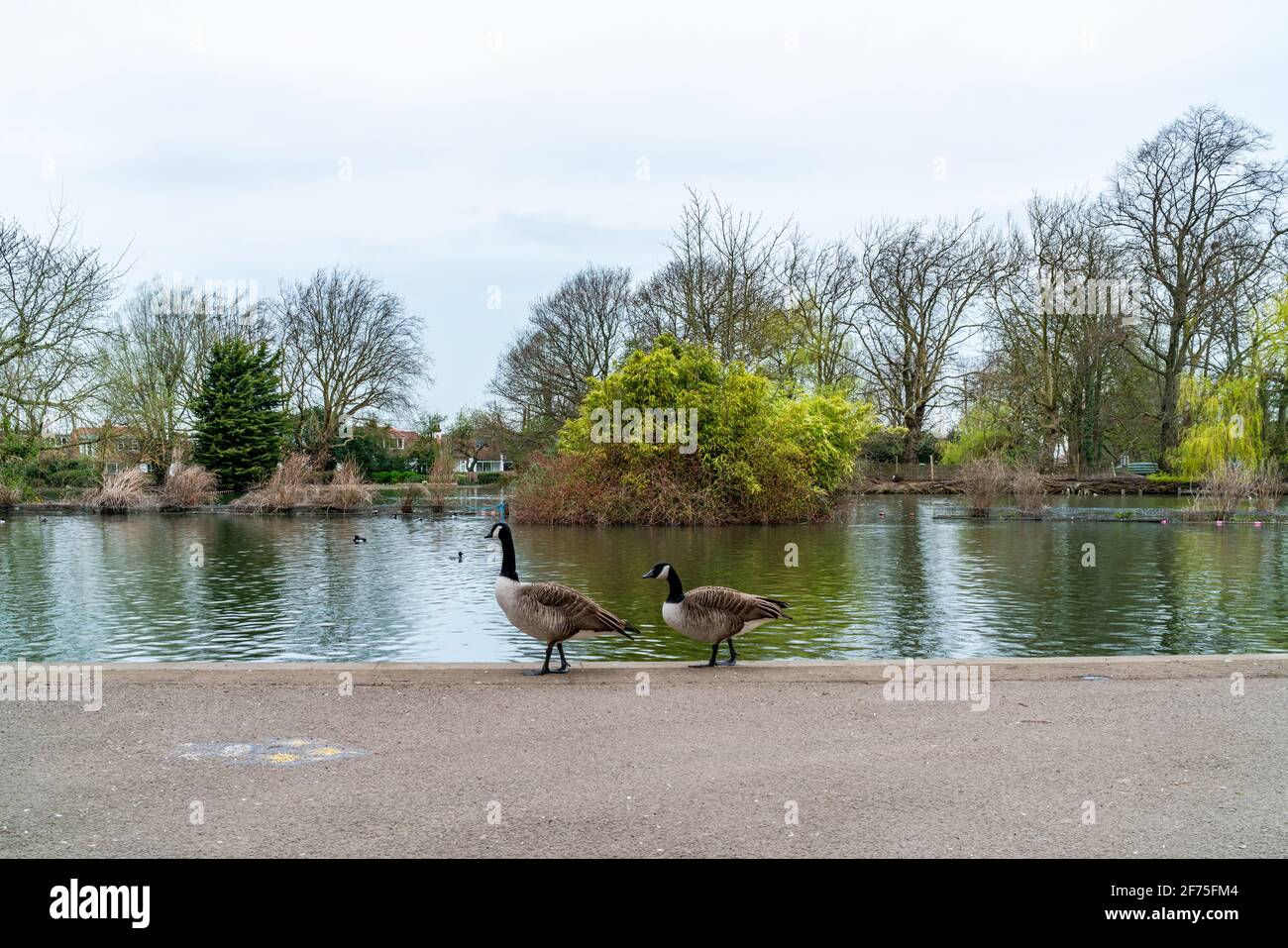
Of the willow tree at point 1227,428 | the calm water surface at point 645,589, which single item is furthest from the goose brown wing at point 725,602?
the willow tree at point 1227,428

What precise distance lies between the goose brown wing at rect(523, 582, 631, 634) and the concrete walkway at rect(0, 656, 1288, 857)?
0.39m

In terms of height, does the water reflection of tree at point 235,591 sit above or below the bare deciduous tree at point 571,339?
below

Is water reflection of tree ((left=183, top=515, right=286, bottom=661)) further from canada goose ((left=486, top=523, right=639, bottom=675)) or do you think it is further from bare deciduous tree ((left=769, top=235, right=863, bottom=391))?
bare deciduous tree ((left=769, top=235, right=863, bottom=391))

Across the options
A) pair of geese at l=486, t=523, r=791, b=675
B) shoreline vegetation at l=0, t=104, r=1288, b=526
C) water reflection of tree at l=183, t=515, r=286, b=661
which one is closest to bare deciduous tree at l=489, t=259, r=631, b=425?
shoreline vegetation at l=0, t=104, r=1288, b=526

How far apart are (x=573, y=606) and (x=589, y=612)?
0.51ft

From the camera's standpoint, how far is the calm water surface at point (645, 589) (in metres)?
11.8

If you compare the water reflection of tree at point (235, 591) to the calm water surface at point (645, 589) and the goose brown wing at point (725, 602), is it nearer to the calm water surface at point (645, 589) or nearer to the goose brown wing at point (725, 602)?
the calm water surface at point (645, 589)

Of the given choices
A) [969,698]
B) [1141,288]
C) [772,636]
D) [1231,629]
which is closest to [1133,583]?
[1231,629]

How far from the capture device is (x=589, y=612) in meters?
8.16

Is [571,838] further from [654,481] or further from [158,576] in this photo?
[654,481]

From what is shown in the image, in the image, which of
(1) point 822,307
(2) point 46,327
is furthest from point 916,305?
(2) point 46,327

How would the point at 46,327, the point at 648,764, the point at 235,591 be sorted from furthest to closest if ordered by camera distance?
1. the point at 46,327
2. the point at 235,591
3. the point at 648,764

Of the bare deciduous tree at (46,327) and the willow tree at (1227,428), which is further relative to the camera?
the willow tree at (1227,428)

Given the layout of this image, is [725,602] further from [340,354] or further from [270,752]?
[340,354]
